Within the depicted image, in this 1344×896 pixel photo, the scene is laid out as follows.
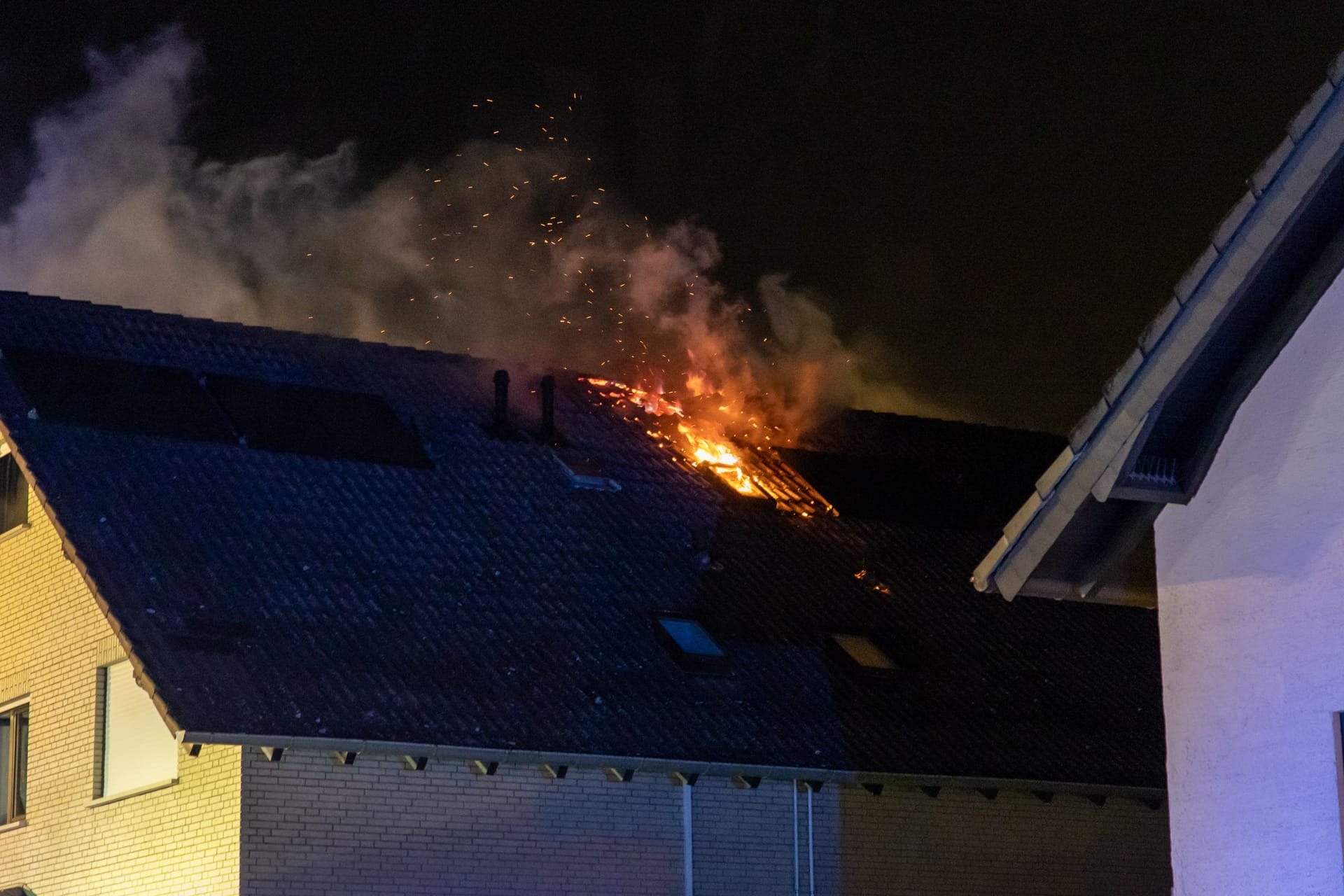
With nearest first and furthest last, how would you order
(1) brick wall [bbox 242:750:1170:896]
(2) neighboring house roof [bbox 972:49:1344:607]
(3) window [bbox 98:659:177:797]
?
(2) neighboring house roof [bbox 972:49:1344:607] → (1) brick wall [bbox 242:750:1170:896] → (3) window [bbox 98:659:177:797]

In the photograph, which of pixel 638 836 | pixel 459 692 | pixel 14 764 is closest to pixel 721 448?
pixel 638 836

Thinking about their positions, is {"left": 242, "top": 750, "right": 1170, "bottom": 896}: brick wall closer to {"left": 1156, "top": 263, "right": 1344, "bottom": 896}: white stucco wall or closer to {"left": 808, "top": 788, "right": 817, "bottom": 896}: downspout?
{"left": 808, "top": 788, "right": 817, "bottom": 896}: downspout

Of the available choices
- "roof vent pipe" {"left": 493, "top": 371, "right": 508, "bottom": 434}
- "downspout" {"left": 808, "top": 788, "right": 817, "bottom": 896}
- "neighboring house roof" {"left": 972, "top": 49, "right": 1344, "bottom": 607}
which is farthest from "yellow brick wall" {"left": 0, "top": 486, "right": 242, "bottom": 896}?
"neighboring house roof" {"left": 972, "top": 49, "right": 1344, "bottom": 607}

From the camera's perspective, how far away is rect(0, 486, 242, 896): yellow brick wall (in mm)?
15906

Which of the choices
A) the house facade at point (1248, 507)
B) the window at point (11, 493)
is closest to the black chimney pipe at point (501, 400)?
the window at point (11, 493)

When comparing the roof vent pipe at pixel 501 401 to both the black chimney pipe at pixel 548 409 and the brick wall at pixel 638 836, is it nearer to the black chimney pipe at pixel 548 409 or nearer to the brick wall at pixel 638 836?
the black chimney pipe at pixel 548 409

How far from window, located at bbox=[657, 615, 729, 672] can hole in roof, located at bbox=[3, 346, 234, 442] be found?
4831 millimetres

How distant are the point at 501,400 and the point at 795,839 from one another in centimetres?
645

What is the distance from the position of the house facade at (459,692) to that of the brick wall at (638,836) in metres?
A: 0.03

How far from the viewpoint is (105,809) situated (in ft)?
57.3

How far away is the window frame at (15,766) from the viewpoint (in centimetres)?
1892

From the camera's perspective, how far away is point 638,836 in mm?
17406

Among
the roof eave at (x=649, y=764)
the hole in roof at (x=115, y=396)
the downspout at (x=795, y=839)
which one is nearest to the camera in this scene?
the roof eave at (x=649, y=764)

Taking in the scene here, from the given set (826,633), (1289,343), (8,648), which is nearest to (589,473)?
(826,633)
